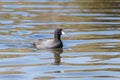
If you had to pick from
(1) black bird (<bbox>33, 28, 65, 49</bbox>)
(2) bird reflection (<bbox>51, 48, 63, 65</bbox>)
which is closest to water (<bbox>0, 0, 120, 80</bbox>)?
(2) bird reflection (<bbox>51, 48, 63, 65</bbox>)

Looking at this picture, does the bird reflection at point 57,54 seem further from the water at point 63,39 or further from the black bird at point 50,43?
the black bird at point 50,43

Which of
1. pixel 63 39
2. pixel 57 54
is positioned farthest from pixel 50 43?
pixel 63 39

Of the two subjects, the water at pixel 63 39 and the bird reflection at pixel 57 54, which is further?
the bird reflection at pixel 57 54

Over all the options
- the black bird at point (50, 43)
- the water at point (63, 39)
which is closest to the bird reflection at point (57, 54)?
the water at point (63, 39)

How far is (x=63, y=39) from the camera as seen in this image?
22219 mm

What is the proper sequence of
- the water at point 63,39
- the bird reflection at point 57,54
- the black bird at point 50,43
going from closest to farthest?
the water at point 63,39 < the bird reflection at point 57,54 < the black bird at point 50,43

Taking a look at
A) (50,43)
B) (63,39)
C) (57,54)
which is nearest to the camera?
(57,54)

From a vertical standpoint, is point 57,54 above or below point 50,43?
below

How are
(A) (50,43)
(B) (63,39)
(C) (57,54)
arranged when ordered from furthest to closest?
(B) (63,39) < (A) (50,43) < (C) (57,54)

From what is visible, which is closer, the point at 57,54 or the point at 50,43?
the point at 57,54

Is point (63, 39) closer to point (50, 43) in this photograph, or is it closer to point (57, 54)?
point (50, 43)

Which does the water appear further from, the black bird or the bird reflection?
the black bird

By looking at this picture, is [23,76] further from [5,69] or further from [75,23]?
[75,23]

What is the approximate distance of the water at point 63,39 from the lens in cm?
1630
